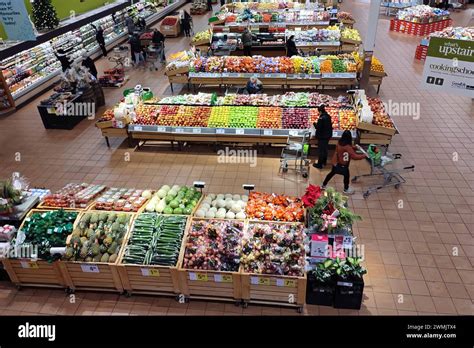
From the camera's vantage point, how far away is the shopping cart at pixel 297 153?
854 centimetres

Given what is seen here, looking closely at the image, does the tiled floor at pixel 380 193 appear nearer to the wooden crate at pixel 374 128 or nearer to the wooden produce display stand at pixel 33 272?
the wooden produce display stand at pixel 33 272

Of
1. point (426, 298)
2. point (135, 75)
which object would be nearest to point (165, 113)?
point (135, 75)

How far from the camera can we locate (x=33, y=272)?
5.90m

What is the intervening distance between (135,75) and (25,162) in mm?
6750

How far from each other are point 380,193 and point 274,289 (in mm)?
3866

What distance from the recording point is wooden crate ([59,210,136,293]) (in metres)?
5.61

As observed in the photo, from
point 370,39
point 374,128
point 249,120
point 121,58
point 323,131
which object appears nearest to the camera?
point 323,131

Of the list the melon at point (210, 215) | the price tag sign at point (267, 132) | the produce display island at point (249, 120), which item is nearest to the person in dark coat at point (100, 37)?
the produce display island at point (249, 120)

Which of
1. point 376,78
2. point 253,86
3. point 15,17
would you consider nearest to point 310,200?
point 253,86

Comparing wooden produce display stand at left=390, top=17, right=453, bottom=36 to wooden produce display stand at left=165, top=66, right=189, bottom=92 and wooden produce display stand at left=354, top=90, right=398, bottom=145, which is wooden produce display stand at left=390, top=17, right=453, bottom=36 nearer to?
wooden produce display stand at left=354, top=90, right=398, bottom=145

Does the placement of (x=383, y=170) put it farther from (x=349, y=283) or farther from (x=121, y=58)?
(x=121, y=58)

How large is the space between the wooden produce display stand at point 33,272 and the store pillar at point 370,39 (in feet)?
30.4

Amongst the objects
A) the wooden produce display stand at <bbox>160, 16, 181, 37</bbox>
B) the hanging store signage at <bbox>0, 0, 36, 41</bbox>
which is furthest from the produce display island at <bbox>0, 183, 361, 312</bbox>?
the wooden produce display stand at <bbox>160, 16, 181, 37</bbox>

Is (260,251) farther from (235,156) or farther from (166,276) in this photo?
(235,156)
